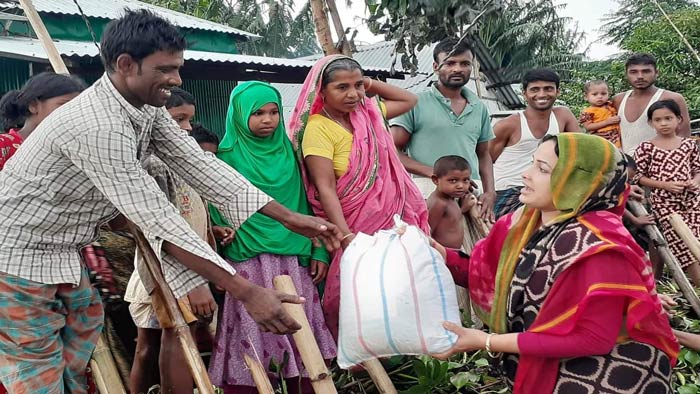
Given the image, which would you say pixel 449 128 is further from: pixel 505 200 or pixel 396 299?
pixel 396 299

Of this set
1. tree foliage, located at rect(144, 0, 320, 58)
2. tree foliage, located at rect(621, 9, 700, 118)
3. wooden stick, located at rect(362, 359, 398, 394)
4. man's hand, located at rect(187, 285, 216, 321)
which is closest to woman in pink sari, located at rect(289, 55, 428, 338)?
wooden stick, located at rect(362, 359, 398, 394)

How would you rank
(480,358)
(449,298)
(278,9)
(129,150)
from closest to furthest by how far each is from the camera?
(129,150), (449,298), (480,358), (278,9)

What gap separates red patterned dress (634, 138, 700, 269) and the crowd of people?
1.73 metres

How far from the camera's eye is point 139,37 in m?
2.14

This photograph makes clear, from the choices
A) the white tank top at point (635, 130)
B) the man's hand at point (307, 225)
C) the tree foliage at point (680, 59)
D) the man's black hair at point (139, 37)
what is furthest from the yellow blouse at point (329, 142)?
the tree foliage at point (680, 59)

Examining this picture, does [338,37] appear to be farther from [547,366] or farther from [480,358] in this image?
[547,366]

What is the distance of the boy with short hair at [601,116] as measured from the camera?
546 centimetres

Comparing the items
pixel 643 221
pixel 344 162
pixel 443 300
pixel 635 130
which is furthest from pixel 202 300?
pixel 635 130

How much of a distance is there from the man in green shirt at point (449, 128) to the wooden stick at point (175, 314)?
2.05 m

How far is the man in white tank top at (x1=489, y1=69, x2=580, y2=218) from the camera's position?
4.57m

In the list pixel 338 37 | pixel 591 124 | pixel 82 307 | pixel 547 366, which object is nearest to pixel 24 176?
pixel 82 307

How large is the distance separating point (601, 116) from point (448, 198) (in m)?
2.30

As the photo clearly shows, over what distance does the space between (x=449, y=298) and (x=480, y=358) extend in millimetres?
Result: 1328

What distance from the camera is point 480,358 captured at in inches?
140
